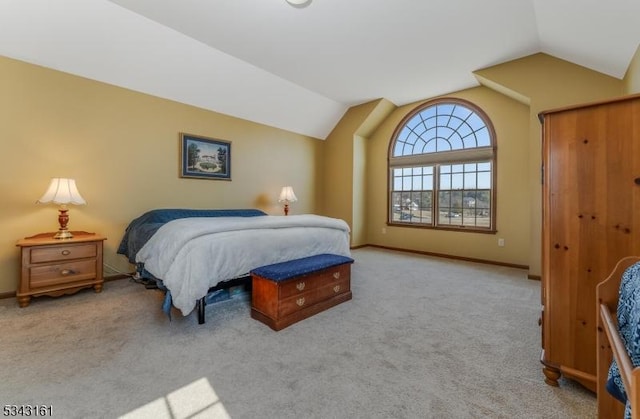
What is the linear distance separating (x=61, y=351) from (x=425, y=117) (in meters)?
5.64

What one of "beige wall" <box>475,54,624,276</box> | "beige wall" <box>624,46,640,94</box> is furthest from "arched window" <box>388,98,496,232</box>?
"beige wall" <box>624,46,640,94</box>

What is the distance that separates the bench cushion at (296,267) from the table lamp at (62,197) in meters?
2.04

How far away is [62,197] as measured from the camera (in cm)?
270

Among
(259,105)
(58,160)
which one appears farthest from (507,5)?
(58,160)

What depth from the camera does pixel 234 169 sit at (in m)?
4.55

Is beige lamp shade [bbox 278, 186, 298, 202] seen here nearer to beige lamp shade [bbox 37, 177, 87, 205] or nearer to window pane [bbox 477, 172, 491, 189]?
beige lamp shade [bbox 37, 177, 87, 205]

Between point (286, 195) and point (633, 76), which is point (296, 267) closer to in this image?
point (286, 195)

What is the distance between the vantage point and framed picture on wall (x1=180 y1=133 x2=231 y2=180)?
13.0 ft

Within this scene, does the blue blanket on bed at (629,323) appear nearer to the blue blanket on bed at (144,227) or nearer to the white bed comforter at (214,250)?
the white bed comforter at (214,250)

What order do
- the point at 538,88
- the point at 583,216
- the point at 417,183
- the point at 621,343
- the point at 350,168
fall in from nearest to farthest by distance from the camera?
1. the point at 621,343
2. the point at 583,216
3. the point at 538,88
4. the point at 417,183
5. the point at 350,168

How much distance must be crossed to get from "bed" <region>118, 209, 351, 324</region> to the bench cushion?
7.2 inches

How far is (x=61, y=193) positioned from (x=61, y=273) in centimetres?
78

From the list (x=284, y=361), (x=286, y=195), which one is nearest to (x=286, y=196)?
(x=286, y=195)

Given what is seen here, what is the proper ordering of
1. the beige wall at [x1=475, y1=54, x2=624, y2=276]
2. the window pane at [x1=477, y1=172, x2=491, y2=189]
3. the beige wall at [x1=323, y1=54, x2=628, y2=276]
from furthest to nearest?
the window pane at [x1=477, y1=172, x2=491, y2=189] < the beige wall at [x1=323, y1=54, x2=628, y2=276] < the beige wall at [x1=475, y1=54, x2=624, y2=276]
